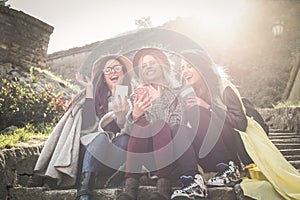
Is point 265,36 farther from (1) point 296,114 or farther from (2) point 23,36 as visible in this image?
(2) point 23,36

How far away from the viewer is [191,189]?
167 cm

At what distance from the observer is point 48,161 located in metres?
2.10

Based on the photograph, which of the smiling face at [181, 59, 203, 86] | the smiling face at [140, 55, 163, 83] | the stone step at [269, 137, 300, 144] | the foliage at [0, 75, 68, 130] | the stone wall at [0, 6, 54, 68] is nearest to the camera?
the smiling face at [181, 59, 203, 86]

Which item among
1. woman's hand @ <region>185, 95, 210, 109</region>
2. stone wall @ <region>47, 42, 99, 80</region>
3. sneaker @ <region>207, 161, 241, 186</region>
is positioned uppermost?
stone wall @ <region>47, 42, 99, 80</region>

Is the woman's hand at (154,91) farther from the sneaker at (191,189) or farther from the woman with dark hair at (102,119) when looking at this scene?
the sneaker at (191,189)

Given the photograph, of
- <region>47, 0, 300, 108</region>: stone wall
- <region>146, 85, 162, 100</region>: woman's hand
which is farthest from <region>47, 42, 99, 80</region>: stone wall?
<region>146, 85, 162, 100</region>: woman's hand

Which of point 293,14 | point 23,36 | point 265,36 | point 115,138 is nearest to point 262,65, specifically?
point 265,36

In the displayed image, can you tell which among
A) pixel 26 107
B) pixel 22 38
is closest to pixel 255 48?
pixel 22 38

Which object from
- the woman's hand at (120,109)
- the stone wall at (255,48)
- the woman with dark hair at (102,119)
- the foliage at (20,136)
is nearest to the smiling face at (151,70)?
the woman with dark hair at (102,119)

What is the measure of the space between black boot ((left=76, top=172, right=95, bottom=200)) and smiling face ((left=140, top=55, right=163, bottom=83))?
948 millimetres

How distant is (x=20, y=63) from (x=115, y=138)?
4.61 meters

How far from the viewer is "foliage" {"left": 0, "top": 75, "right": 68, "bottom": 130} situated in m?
3.85

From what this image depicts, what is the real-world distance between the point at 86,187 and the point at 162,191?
1.62 ft

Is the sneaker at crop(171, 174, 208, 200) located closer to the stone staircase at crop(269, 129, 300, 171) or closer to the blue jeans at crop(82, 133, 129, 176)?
the blue jeans at crop(82, 133, 129, 176)
